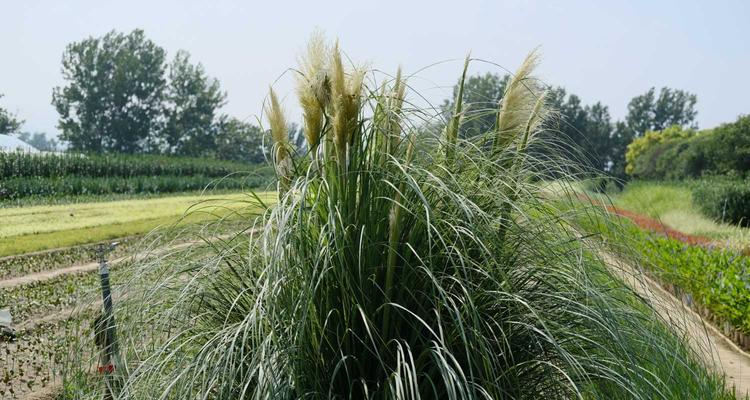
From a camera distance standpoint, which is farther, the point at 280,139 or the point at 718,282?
the point at 718,282

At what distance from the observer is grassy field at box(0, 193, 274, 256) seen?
264 inches

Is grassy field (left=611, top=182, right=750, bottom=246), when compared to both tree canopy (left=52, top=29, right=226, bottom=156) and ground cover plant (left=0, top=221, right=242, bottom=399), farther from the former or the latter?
tree canopy (left=52, top=29, right=226, bottom=156)

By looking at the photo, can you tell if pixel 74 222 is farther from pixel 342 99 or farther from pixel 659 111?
pixel 659 111

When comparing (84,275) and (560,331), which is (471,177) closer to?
(560,331)

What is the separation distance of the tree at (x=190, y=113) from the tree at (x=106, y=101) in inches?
54.8

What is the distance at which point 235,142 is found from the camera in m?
55.2

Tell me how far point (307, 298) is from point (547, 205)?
3.91 feet

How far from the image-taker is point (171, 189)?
28.0 metres

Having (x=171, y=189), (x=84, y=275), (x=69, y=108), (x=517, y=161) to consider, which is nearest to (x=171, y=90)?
(x=69, y=108)

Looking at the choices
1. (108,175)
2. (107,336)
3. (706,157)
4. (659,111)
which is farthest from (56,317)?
(659,111)

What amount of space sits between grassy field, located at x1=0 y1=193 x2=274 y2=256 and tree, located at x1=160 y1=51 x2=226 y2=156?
4271cm

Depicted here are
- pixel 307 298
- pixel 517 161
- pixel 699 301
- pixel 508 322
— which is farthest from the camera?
pixel 699 301

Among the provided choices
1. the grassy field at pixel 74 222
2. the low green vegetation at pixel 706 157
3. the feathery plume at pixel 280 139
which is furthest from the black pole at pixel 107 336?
the low green vegetation at pixel 706 157

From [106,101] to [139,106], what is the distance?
2230mm
